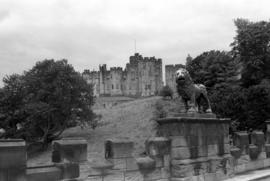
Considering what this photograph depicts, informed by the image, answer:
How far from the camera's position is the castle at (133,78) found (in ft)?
384

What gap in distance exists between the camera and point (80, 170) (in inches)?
332

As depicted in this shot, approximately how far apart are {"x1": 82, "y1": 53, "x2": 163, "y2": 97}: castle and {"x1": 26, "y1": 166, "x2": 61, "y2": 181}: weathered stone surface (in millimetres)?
106613

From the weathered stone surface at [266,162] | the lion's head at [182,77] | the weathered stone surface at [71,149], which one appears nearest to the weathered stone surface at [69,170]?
the weathered stone surface at [71,149]

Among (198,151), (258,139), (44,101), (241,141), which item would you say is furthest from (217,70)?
(198,151)

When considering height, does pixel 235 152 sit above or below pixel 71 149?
below

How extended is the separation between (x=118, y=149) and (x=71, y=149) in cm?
137

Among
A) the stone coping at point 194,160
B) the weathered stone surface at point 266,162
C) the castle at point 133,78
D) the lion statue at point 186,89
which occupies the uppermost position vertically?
the castle at point 133,78

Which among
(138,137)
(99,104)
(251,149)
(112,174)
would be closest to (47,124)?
(138,137)

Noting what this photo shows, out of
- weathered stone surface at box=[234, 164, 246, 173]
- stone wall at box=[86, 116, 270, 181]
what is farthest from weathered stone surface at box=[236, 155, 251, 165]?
weathered stone surface at box=[234, 164, 246, 173]

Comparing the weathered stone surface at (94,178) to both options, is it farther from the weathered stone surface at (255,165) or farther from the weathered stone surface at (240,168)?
the weathered stone surface at (255,165)

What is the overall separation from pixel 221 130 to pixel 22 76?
39.2m

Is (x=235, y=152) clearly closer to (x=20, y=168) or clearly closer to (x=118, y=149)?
(x=118, y=149)

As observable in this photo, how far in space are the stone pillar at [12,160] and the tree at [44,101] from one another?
1489 inches

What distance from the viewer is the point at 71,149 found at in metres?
8.32
